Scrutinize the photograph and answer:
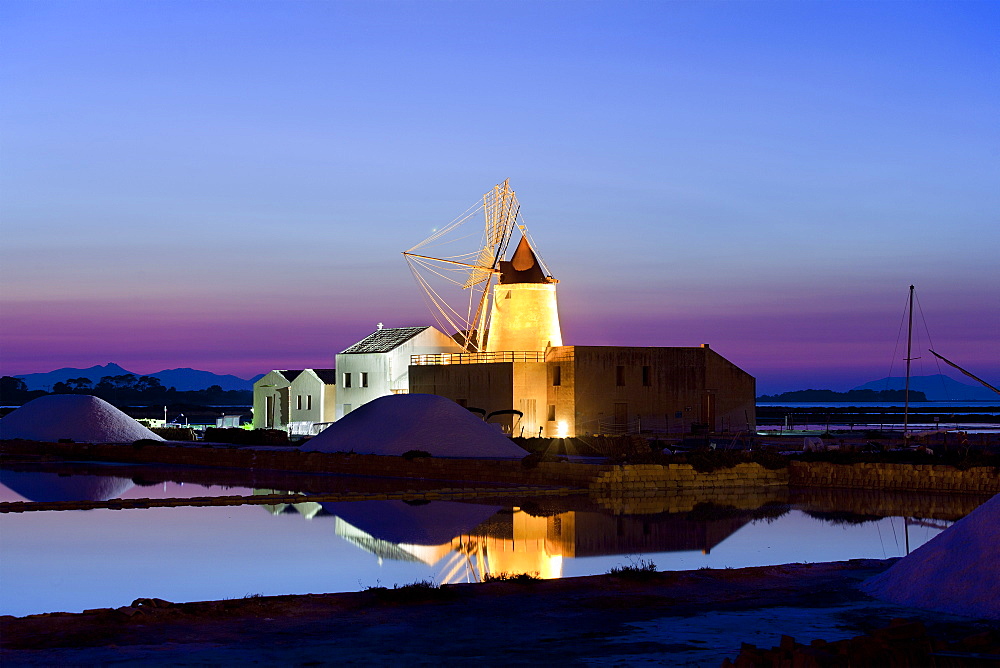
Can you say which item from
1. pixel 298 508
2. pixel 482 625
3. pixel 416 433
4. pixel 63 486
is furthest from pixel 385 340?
A: pixel 482 625

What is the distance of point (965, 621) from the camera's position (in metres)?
6.67

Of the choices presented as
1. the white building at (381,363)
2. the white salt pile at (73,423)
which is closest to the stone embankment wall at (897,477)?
the white building at (381,363)

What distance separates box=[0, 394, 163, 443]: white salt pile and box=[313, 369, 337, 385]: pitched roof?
5.50 metres

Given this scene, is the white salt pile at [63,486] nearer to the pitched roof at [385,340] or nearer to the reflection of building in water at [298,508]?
A: the reflection of building in water at [298,508]

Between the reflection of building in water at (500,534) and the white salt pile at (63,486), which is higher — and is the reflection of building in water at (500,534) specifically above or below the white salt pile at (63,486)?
below

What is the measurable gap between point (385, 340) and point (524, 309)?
19.7ft

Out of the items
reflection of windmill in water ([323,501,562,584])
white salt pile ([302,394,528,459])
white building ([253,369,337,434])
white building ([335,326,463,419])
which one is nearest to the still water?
reflection of windmill in water ([323,501,562,584])

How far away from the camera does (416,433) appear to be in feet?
70.3

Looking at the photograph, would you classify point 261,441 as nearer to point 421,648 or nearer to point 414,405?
point 414,405

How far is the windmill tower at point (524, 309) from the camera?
1180 inches

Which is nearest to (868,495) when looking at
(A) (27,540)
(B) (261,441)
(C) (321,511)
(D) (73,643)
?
(C) (321,511)

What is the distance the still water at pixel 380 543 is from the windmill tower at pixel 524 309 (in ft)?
46.3

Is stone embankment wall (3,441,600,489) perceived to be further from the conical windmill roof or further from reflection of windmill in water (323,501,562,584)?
the conical windmill roof

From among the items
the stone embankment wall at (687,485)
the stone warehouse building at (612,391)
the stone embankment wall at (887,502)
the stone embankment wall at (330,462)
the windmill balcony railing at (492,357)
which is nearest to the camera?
the stone embankment wall at (887,502)
